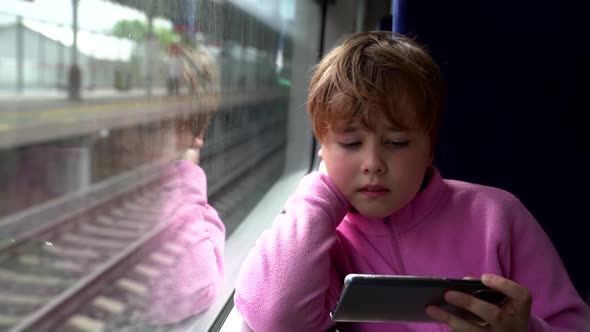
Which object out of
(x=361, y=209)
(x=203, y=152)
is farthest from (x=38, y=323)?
(x=361, y=209)

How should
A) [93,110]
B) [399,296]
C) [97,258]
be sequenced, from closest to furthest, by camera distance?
[399,296], [97,258], [93,110]

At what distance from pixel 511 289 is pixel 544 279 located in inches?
7.3

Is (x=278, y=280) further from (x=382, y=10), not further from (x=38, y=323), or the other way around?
(x=382, y=10)

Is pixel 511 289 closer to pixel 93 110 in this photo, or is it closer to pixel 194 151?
pixel 194 151

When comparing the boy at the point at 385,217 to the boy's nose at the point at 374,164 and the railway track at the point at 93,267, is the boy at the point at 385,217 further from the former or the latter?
the railway track at the point at 93,267

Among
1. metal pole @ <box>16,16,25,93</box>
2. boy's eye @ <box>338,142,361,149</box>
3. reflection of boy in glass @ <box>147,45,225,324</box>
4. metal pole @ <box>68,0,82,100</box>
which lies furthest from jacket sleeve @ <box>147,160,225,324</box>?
boy's eye @ <box>338,142,361,149</box>

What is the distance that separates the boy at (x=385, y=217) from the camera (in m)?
0.81

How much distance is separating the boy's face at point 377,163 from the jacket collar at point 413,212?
0.14 feet

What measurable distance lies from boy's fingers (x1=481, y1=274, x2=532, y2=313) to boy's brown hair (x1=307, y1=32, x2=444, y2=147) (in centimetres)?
27

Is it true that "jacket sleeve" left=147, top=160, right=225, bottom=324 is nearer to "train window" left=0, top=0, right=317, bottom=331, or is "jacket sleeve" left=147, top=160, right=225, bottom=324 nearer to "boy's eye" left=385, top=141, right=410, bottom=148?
"train window" left=0, top=0, right=317, bottom=331

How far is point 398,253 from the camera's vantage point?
35.9 inches

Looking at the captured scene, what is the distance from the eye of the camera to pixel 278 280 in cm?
80

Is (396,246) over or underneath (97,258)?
over

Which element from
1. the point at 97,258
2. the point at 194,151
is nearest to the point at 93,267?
the point at 97,258
